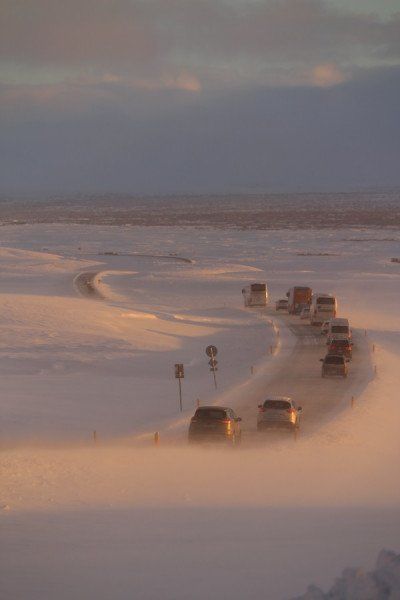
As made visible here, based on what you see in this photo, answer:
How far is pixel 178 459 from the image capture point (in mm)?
18922

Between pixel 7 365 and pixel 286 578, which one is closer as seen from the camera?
pixel 286 578

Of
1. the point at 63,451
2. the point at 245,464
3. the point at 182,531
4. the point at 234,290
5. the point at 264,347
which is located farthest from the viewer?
the point at 234,290

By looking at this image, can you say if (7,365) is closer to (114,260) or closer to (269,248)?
(114,260)

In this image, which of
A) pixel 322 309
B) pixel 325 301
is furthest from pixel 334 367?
pixel 325 301

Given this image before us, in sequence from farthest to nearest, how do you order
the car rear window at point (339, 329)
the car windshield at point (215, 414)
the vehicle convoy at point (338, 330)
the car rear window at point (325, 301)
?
1. the car rear window at point (325, 301)
2. the car rear window at point (339, 329)
3. the vehicle convoy at point (338, 330)
4. the car windshield at point (215, 414)

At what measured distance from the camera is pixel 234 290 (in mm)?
66250

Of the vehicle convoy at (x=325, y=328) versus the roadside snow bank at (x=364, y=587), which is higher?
the vehicle convoy at (x=325, y=328)

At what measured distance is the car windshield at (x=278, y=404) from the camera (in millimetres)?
21828

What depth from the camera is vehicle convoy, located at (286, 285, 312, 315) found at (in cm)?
5150

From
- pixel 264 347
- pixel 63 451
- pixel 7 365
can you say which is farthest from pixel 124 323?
pixel 63 451

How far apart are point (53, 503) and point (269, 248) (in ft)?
316

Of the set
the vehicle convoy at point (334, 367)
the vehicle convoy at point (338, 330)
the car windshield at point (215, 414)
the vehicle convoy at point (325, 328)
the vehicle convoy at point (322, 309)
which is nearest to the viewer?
the car windshield at point (215, 414)

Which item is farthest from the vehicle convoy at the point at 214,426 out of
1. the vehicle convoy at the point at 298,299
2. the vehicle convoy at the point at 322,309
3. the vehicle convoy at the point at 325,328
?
the vehicle convoy at the point at 298,299

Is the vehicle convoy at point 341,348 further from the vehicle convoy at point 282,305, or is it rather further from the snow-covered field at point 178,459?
the vehicle convoy at point 282,305
